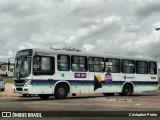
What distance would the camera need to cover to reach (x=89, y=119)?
11.8 metres

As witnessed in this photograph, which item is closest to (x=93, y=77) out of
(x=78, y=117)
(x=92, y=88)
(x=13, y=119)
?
(x=92, y=88)

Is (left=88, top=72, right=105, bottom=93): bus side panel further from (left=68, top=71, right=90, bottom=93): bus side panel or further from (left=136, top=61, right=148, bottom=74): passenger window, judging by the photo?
(left=136, top=61, right=148, bottom=74): passenger window

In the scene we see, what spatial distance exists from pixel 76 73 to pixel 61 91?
1.65 metres

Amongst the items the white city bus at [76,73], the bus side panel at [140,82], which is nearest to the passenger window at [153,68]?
the white city bus at [76,73]

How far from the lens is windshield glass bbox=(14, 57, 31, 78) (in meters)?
23.0

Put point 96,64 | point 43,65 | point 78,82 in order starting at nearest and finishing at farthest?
point 43,65
point 78,82
point 96,64

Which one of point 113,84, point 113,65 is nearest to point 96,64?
point 113,65

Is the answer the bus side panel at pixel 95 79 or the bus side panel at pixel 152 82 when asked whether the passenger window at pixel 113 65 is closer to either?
the bus side panel at pixel 95 79

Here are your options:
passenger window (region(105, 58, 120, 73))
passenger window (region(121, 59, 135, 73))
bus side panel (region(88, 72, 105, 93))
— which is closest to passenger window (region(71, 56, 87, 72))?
bus side panel (region(88, 72, 105, 93))

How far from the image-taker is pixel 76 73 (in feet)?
82.6

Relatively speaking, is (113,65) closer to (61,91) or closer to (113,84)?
(113,84)

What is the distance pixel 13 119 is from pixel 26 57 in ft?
43.0

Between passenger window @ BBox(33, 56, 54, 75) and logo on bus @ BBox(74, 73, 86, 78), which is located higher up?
passenger window @ BBox(33, 56, 54, 75)

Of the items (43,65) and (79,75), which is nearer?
(43,65)
